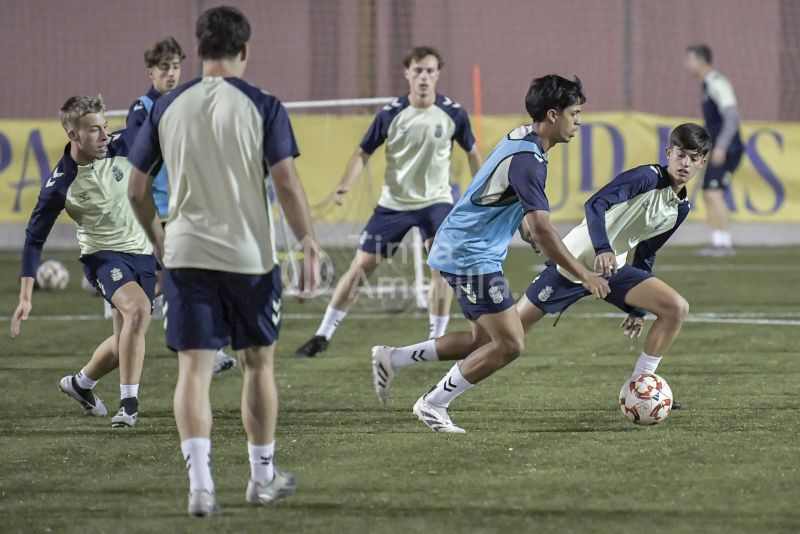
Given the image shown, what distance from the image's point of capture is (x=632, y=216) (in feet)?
23.6

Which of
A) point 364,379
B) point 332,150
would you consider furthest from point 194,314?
point 332,150

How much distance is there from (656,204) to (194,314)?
3.21 meters

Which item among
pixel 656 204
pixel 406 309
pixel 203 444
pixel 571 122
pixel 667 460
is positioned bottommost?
pixel 406 309

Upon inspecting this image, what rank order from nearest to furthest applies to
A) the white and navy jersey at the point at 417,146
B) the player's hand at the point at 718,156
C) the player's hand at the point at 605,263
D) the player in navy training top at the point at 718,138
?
the player's hand at the point at 605,263 → the white and navy jersey at the point at 417,146 → the player's hand at the point at 718,156 → the player in navy training top at the point at 718,138

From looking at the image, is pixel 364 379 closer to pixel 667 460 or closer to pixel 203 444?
pixel 667 460

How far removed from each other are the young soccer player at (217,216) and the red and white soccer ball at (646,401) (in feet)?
7.95

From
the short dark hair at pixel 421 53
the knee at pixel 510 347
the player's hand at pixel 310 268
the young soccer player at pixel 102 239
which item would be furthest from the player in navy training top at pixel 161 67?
the player's hand at pixel 310 268

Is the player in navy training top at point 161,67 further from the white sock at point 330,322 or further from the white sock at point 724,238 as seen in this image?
the white sock at point 724,238

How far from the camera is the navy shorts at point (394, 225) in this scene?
971 centimetres

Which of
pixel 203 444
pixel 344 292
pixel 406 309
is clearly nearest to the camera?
pixel 203 444

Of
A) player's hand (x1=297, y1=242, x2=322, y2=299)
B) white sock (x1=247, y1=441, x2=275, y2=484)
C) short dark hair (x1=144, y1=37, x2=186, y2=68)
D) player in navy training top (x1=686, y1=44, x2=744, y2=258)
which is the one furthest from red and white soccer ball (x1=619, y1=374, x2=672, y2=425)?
player in navy training top (x1=686, y1=44, x2=744, y2=258)

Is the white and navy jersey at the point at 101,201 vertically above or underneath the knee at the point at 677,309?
above

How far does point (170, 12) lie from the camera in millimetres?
20984

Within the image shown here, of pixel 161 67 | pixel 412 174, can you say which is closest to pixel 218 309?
pixel 161 67
